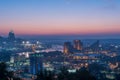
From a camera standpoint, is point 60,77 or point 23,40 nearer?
point 60,77

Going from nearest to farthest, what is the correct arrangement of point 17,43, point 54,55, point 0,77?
point 0,77 < point 54,55 < point 17,43

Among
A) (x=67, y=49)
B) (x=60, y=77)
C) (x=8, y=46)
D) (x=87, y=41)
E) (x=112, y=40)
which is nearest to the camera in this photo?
(x=60, y=77)

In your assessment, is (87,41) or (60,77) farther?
(87,41)

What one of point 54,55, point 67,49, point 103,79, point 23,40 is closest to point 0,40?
point 23,40

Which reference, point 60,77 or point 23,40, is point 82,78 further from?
point 23,40

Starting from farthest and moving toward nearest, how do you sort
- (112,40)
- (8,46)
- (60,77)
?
(112,40)
(8,46)
(60,77)

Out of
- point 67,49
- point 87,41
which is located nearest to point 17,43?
point 67,49

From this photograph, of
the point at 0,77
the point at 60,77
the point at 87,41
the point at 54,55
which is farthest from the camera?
the point at 87,41

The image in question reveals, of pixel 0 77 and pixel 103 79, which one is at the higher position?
pixel 0 77

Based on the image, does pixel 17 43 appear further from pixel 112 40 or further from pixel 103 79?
pixel 103 79
